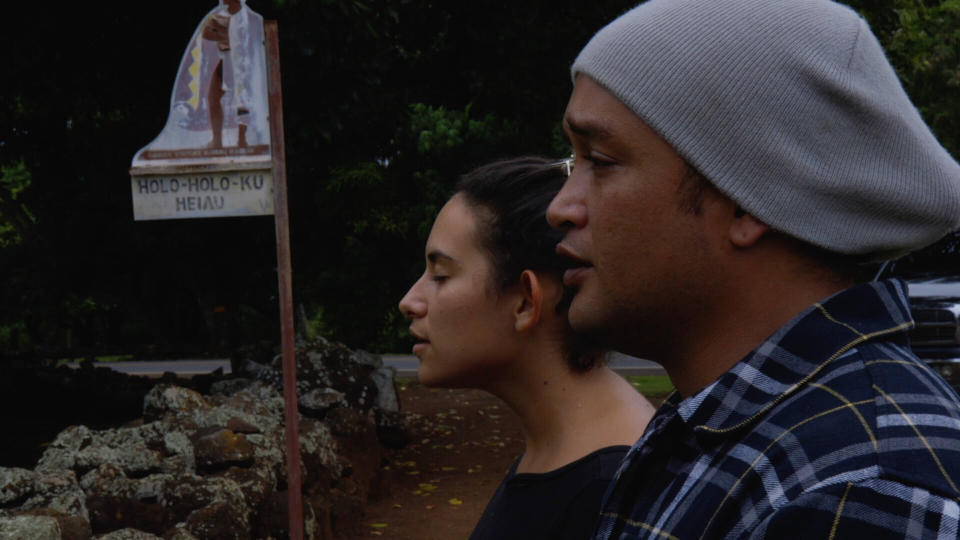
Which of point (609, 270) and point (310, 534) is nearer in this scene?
point (609, 270)

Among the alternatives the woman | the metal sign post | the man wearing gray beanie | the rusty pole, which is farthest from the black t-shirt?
the metal sign post

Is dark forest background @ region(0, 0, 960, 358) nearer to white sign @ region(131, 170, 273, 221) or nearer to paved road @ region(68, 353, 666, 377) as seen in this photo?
paved road @ region(68, 353, 666, 377)

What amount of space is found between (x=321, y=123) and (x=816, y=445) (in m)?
6.71

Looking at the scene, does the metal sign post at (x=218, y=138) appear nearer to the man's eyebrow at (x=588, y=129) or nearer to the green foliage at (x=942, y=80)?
the man's eyebrow at (x=588, y=129)

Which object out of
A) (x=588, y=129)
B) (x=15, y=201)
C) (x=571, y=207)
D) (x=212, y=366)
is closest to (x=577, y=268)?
(x=571, y=207)

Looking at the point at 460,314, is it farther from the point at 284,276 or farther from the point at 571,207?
the point at 284,276

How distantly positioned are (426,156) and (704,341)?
40.5 ft

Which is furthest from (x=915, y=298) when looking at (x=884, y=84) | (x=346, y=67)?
(x=884, y=84)

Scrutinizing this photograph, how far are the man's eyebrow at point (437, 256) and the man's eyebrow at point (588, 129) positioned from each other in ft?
3.16

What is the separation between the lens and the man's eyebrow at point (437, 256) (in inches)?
92.0

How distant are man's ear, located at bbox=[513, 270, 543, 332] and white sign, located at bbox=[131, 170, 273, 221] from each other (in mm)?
2676

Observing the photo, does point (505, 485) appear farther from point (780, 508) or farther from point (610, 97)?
point (780, 508)

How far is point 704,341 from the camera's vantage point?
1312 mm

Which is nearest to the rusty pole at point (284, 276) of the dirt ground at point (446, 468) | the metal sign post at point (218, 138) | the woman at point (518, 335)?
the metal sign post at point (218, 138)
